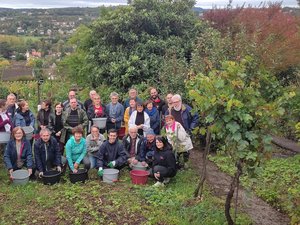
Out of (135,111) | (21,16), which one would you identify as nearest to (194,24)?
(135,111)

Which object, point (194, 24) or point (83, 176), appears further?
point (194, 24)

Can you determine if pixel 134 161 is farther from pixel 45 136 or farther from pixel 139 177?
pixel 45 136

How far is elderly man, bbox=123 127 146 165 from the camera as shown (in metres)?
7.82

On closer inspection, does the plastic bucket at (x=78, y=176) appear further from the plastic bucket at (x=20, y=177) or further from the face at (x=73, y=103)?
the face at (x=73, y=103)

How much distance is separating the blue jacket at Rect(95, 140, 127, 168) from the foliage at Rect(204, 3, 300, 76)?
3.51m

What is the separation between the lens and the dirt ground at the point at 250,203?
621 centimetres

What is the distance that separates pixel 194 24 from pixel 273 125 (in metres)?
10.3

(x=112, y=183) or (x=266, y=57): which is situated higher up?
(x=266, y=57)

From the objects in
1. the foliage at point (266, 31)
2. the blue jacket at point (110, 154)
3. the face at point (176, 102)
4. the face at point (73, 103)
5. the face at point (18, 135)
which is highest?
the foliage at point (266, 31)

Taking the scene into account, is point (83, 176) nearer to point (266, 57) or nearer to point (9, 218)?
point (9, 218)

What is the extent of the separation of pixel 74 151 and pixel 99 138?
2.20ft

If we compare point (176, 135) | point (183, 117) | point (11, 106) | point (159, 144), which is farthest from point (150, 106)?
point (11, 106)

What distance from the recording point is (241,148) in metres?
4.78

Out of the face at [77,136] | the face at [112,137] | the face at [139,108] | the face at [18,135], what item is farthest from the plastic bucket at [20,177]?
the face at [139,108]
